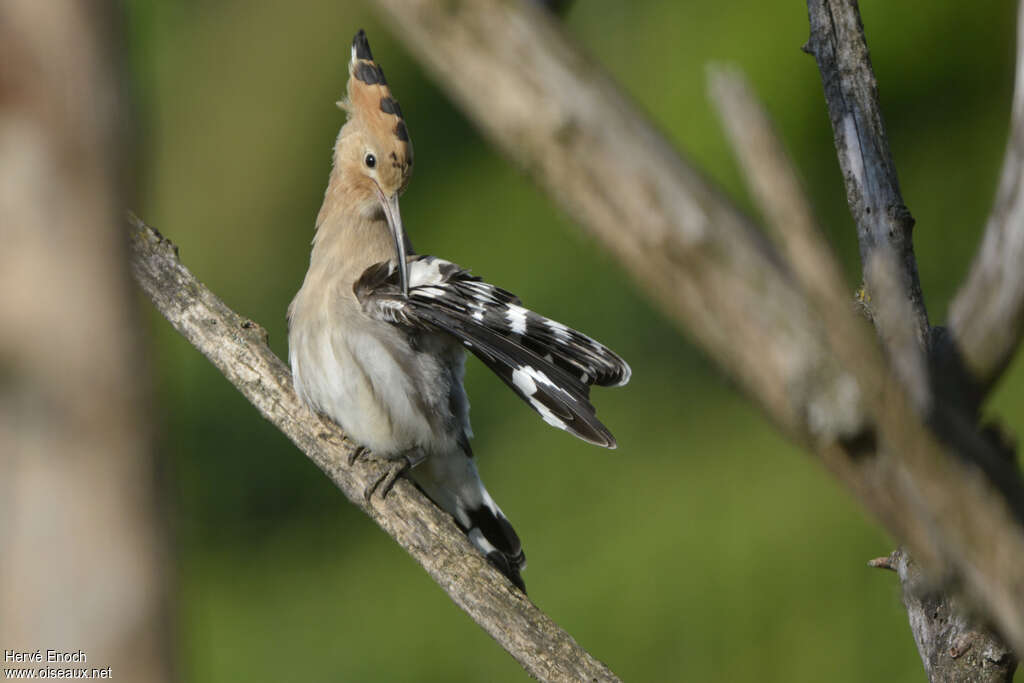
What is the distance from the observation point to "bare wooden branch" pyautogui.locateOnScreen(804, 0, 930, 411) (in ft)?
3.02

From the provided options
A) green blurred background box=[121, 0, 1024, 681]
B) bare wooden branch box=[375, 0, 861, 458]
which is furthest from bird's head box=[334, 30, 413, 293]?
bare wooden branch box=[375, 0, 861, 458]

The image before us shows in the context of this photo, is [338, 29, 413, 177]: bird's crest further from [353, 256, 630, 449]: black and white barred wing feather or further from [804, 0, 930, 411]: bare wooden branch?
[804, 0, 930, 411]: bare wooden branch

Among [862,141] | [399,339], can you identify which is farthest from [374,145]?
[862,141]

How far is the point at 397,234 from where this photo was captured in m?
1.39

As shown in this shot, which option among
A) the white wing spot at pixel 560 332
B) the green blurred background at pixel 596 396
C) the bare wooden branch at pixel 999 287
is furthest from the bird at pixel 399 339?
the bare wooden branch at pixel 999 287

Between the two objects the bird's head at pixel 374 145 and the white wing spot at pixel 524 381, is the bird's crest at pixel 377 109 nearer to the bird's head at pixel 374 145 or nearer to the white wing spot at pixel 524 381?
the bird's head at pixel 374 145

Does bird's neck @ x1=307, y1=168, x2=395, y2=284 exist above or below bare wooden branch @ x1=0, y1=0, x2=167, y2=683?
above

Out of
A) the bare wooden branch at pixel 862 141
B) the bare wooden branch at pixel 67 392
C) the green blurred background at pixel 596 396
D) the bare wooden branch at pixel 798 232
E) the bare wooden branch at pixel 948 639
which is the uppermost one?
the green blurred background at pixel 596 396

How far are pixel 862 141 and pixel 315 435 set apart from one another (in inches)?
26.0

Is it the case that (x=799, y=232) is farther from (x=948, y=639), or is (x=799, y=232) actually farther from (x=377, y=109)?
(x=377, y=109)

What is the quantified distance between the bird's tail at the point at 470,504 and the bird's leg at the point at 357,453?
0.12 m

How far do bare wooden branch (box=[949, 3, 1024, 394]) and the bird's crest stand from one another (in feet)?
3.30

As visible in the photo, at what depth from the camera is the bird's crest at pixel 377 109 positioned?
144 centimetres

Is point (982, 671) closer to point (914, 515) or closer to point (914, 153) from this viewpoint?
point (914, 515)
